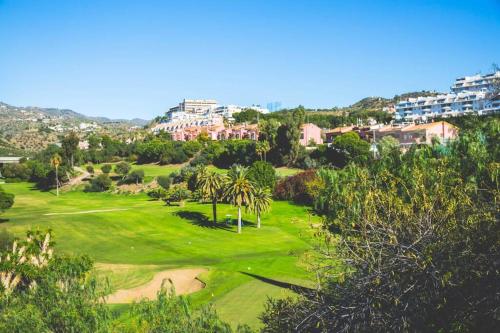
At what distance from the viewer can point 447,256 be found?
12219 mm

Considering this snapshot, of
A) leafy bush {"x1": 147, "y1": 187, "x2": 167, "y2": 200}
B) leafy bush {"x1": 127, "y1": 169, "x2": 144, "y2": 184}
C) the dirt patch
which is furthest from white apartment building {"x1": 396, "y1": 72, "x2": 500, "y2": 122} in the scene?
leafy bush {"x1": 147, "y1": 187, "x2": 167, "y2": 200}

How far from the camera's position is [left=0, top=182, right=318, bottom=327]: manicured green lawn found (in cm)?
3161

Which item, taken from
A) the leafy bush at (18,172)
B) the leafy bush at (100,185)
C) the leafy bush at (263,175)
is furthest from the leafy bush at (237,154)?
the leafy bush at (18,172)

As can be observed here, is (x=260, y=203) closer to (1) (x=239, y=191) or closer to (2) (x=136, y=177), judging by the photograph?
(1) (x=239, y=191)

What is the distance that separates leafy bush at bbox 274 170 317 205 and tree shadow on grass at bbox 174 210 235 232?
16.0 meters

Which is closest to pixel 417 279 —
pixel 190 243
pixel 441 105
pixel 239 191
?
pixel 190 243

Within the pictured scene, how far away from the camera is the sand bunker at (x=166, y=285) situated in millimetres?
33688

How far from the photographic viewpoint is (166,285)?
3631 centimetres

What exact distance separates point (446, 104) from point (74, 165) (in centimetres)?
12106

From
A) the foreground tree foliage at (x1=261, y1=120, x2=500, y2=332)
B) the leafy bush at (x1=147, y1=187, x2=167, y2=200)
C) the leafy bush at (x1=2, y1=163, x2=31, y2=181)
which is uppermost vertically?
the foreground tree foliage at (x1=261, y1=120, x2=500, y2=332)

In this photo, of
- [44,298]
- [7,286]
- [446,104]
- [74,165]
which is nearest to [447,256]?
[44,298]

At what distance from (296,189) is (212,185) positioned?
61.3 ft

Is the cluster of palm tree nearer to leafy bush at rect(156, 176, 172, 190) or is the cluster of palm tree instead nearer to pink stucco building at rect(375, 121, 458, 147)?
leafy bush at rect(156, 176, 172, 190)

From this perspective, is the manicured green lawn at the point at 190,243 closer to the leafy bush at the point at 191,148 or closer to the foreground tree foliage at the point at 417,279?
the foreground tree foliage at the point at 417,279
